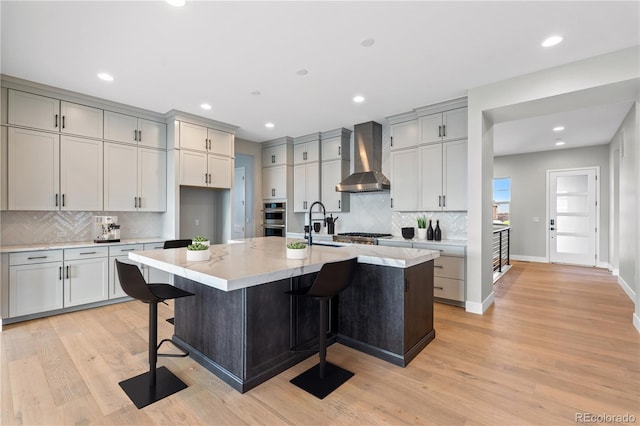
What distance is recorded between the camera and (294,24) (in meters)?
2.56

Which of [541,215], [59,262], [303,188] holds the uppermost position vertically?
[303,188]

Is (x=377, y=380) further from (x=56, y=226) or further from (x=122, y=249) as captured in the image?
(x=56, y=226)

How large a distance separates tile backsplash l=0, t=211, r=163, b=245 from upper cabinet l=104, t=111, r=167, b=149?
1.13 metres

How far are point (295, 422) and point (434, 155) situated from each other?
12.6 feet

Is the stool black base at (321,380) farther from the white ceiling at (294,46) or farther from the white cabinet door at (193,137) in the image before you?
the white cabinet door at (193,137)

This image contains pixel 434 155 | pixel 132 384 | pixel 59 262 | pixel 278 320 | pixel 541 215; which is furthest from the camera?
pixel 541 215

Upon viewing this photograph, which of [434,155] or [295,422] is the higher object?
[434,155]

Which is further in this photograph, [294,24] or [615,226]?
[615,226]

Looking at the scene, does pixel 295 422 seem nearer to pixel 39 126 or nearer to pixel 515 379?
pixel 515 379

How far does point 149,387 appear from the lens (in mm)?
2168

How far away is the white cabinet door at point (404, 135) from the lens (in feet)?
15.6

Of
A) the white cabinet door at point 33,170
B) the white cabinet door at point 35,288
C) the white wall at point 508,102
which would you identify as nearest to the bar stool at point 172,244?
the white cabinet door at point 35,288

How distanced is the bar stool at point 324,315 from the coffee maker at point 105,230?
328 cm

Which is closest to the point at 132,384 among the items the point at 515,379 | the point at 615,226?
the point at 515,379
